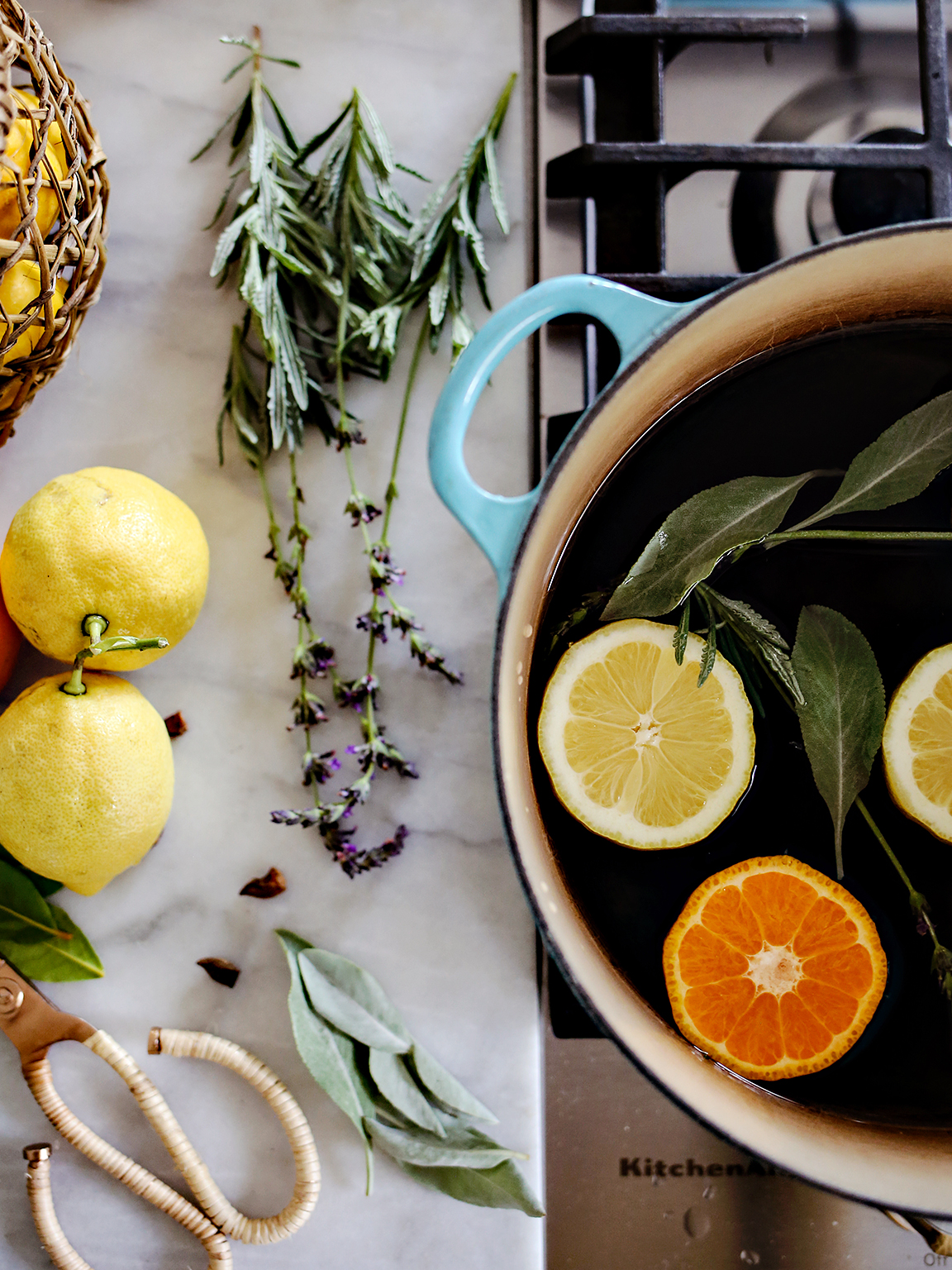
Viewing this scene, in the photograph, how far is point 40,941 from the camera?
667 millimetres

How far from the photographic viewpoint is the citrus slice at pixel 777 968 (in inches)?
24.8

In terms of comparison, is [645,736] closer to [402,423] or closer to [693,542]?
[693,542]

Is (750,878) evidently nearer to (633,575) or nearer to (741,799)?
(741,799)

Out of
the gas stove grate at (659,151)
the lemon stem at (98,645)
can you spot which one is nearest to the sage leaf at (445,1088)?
the lemon stem at (98,645)

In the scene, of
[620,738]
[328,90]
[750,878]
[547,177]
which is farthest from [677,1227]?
[328,90]

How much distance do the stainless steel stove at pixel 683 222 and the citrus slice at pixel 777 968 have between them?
0.08 m

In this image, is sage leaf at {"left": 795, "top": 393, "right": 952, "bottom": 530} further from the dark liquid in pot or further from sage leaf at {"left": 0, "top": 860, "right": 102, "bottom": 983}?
sage leaf at {"left": 0, "top": 860, "right": 102, "bottom": 983}

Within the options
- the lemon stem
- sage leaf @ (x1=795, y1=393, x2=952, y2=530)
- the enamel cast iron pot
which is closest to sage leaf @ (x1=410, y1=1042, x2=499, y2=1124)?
the enamel cast iron pot

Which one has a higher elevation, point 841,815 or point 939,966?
point 841,815

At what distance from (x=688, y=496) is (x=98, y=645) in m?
0.45

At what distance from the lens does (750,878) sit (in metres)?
0.63

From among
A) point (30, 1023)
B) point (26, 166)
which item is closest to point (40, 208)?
point (26, 166)

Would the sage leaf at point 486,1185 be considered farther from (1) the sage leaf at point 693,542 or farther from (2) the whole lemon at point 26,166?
(2) the whole lemon at point 26,166

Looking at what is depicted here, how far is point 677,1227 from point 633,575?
1.64 feet
